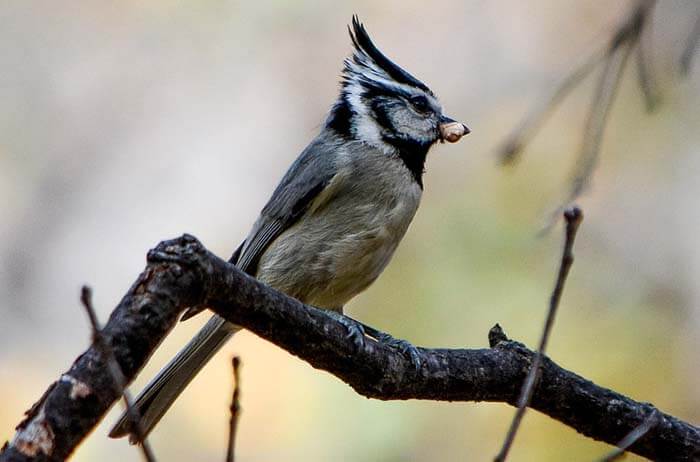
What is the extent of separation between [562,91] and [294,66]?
3760 mm

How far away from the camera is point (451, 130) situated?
4.96m

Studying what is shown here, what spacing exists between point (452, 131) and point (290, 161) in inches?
84.9

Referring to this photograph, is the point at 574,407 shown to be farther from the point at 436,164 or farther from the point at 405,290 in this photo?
the point at 436,164

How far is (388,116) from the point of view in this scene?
16.1 feet

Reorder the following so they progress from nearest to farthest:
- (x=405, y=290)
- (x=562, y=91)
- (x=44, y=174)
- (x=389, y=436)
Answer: (x=562, y=91) < (x=389, y=436) < (x=405, y=290) < (x=44, y=174)

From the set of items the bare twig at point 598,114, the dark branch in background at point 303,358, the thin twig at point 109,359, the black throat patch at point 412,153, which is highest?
the black throat patch at point 412,153

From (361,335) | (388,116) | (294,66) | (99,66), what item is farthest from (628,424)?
(99,66)

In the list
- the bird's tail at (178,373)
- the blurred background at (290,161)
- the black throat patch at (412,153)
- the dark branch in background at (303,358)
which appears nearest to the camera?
the dark branch in background at (303,358)

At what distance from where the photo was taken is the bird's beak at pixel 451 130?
493cm

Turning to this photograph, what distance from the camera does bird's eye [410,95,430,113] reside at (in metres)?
4.99

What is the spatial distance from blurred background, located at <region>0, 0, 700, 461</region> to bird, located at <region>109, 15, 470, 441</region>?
0.74m

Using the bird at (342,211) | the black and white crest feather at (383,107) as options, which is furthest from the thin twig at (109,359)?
the black and white crest feather at (383,107)

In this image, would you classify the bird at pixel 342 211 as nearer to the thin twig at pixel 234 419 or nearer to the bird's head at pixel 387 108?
the bird's head at pixel 387 108

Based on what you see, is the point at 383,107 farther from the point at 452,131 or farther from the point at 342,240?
the point at 342,240
